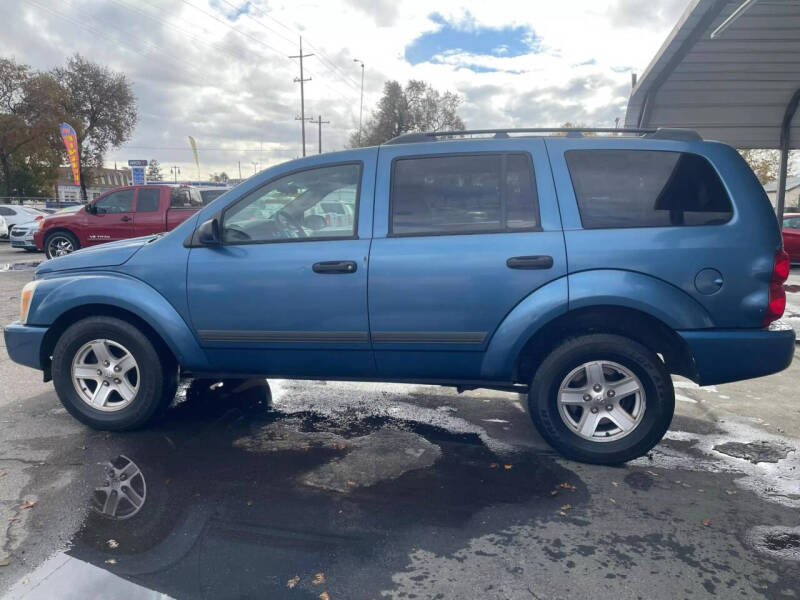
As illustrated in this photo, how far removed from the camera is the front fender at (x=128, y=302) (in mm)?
4039

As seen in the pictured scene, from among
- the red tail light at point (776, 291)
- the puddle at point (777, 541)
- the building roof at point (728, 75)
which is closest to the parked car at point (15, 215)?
the building roof at point (728, 75)

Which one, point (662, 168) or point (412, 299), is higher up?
point (662, 168)

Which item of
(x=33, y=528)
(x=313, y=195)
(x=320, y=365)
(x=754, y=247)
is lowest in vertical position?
(x=33, y=528)

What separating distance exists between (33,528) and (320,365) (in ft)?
5.74

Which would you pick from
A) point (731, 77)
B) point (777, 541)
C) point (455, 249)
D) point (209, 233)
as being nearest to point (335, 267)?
point (455, 249)

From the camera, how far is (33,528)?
9.90 ft

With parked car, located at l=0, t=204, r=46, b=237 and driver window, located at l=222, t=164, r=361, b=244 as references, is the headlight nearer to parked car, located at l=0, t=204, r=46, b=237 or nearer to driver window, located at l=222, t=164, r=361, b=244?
driver window, located at l=222, t=164, r=361, b=244

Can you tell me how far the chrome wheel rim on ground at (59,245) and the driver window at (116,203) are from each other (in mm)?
1110

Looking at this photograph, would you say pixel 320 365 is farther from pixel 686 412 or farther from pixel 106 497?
pixel 686 412

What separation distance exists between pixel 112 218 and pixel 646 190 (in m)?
12.4

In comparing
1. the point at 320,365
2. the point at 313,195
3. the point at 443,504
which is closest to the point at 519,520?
the point at 443,504

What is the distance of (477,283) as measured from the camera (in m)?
3.64

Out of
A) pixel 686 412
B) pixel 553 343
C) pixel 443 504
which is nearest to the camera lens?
pixel 443 504

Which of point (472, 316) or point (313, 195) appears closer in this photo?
point (472, 316)
